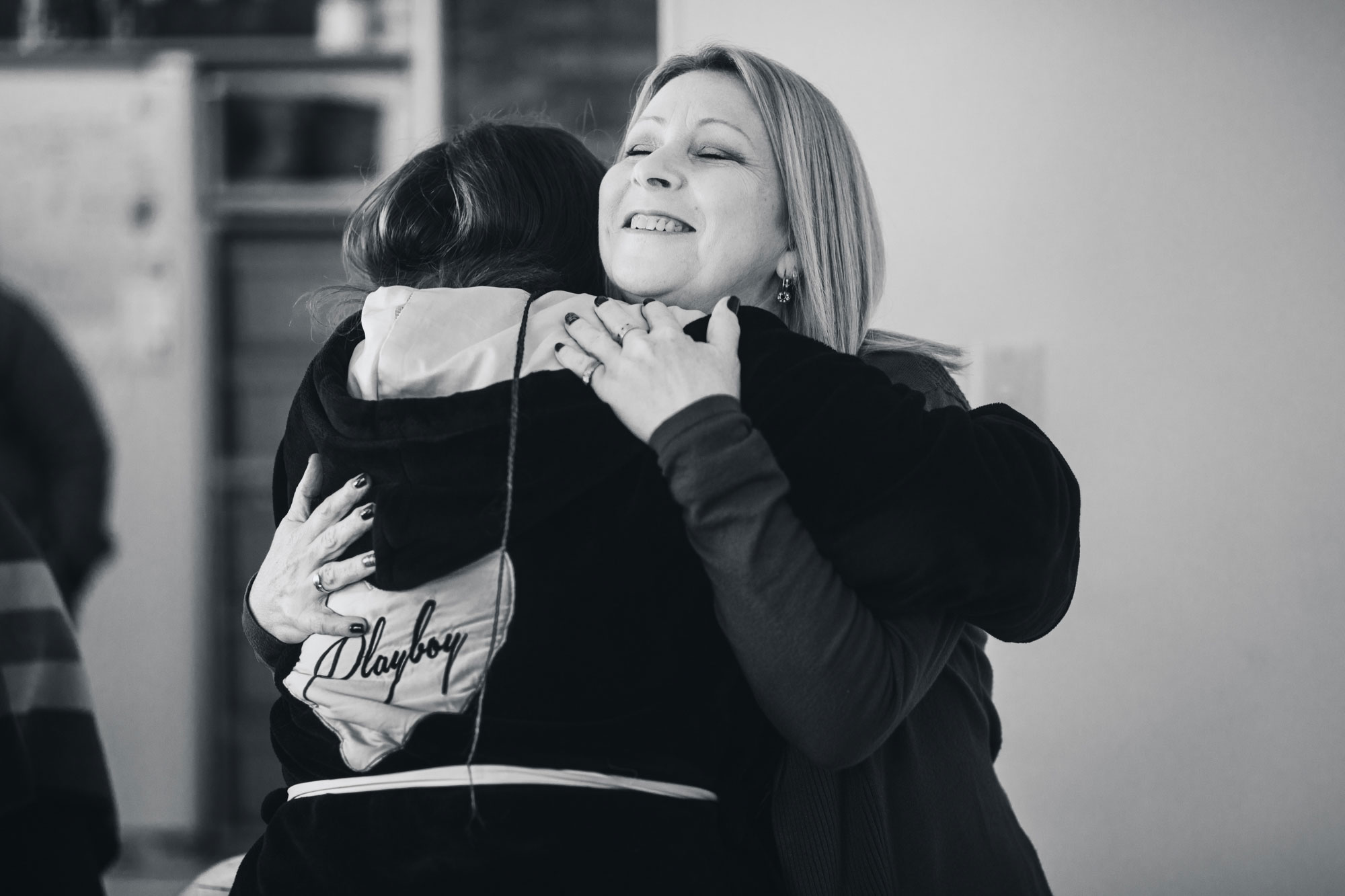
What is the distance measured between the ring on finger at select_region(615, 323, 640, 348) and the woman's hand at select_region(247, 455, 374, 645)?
0.84 feet

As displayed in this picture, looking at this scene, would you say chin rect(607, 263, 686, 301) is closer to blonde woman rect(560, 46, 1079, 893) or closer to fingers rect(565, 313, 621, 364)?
blonde woman rect(560, 46, 1079, 893)

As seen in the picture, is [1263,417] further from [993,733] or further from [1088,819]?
[993,733]

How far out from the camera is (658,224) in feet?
4.09

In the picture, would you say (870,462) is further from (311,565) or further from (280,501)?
(280,501)

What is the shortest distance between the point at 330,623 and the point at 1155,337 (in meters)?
1.43

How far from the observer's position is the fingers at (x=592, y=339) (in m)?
0.99

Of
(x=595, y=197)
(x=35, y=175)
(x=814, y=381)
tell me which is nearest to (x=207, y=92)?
(x=35, y=175)

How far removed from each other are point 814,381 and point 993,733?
1.99 ft

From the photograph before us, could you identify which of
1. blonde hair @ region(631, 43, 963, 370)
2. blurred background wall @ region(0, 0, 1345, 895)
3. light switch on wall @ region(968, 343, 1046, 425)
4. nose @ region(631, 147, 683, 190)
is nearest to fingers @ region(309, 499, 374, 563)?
nose @ region(631, 147, 683, 190)

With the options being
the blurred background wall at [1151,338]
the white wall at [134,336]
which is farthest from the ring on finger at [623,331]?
the white wall at [134,336]

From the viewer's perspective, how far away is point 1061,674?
1.95 meters

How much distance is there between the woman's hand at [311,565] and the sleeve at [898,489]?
0.36 m

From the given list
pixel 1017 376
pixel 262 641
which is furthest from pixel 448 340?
pixel 1017 376

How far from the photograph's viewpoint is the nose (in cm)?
124
